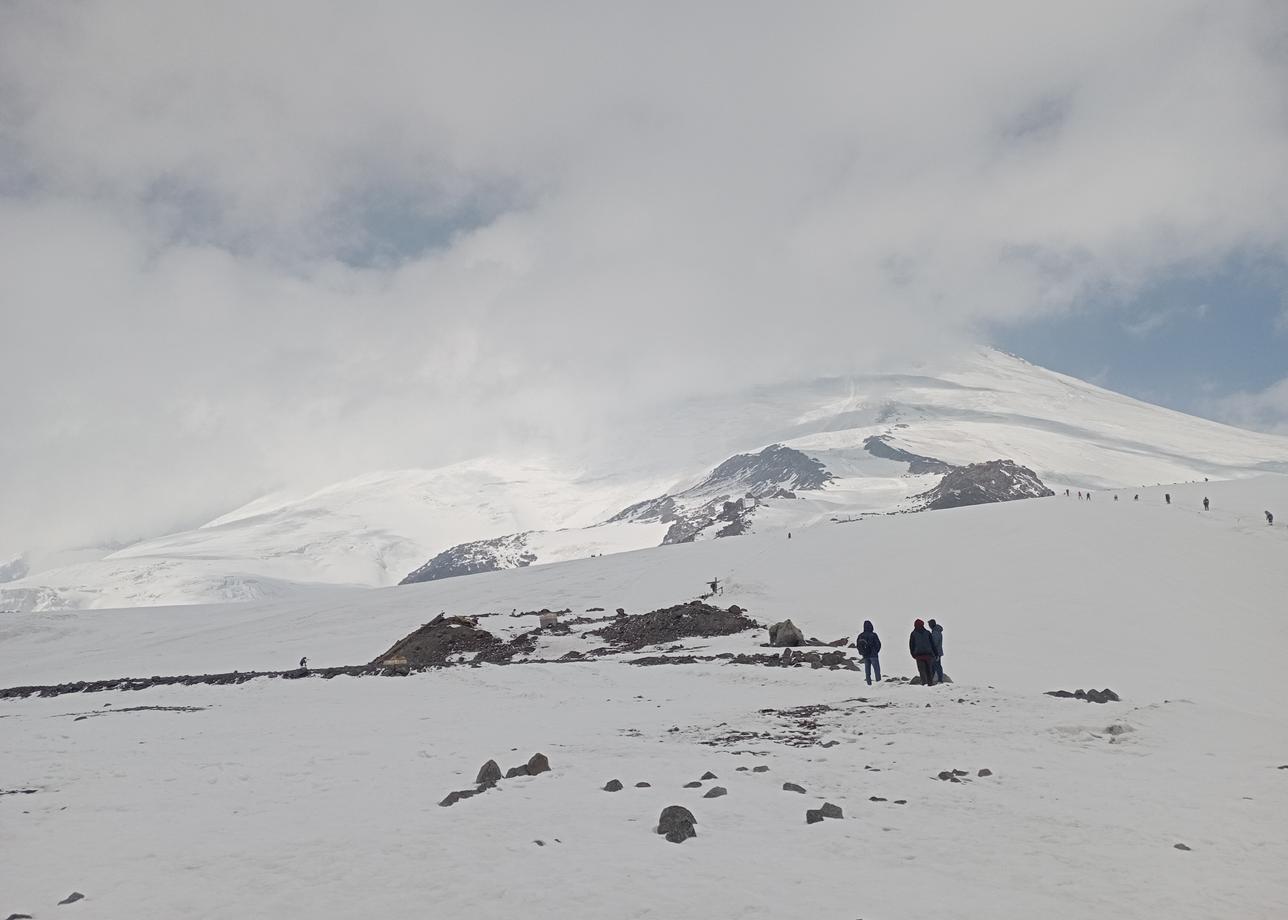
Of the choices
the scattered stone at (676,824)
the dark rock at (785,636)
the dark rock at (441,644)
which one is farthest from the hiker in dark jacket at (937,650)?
the dark rock at (441,644)

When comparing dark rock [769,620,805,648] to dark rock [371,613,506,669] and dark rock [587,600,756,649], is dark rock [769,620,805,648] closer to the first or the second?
dark rock [587,600,756,649]

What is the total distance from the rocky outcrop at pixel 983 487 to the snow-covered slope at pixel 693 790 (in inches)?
5944

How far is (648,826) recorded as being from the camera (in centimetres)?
859

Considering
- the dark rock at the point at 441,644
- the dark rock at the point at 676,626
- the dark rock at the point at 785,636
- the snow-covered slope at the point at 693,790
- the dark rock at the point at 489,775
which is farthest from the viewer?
the dark rock at the point at 441,644

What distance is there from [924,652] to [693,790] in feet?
36.0

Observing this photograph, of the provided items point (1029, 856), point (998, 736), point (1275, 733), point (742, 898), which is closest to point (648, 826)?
point (742, 898)

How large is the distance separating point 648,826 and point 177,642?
6452 cm

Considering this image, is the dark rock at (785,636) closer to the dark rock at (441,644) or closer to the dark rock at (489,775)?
the dark rock at (441,644)

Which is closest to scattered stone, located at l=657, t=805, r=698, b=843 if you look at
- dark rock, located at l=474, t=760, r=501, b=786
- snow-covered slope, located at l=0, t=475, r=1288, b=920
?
snow-covered slope, located at l=0, t=475, r=1288, b=920

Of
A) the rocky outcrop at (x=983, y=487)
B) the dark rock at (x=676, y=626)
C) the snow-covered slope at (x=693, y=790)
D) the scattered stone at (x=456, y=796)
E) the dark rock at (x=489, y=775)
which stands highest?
the rocky outcrop at (x=983, y=487)

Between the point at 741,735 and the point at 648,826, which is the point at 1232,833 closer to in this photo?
the point at 648,826

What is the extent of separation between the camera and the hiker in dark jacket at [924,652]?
19266 mm

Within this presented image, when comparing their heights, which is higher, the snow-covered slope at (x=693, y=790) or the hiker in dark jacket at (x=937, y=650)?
the hiker in dark jacket at (x=937, y=650)

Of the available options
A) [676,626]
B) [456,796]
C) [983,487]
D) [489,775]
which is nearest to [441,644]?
[676,626]
